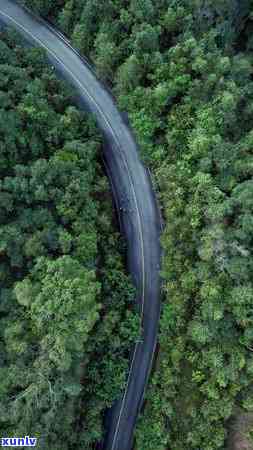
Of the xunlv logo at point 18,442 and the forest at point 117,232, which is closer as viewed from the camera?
the xunlv logo at point 18,442

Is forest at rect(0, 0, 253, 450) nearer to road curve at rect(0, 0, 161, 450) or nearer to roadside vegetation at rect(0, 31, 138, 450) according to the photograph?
roadside vegetation at rect(0, 31, 138, 450)

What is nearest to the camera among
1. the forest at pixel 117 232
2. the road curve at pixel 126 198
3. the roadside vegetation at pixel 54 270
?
the roadside vegetation at pixel 54 270

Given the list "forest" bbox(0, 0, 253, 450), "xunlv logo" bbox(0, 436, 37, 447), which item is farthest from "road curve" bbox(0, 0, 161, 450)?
"xunlv logo" bbox(0, 436, 37, 447)

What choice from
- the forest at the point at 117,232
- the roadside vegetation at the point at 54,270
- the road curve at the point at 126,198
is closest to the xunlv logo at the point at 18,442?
the roadside vegetation at the point at 54,270

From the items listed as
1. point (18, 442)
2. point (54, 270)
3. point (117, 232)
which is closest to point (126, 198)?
point (117, 232)

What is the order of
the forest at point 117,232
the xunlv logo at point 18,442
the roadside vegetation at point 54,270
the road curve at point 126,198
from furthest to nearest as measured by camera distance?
the road curve at point 126,198
the forest at point 117,232
the roadside vegetation at point 54,270
the xunlv logo at point 18,442

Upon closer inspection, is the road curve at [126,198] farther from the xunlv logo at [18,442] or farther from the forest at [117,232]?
the xunlv logo at [18,442]
